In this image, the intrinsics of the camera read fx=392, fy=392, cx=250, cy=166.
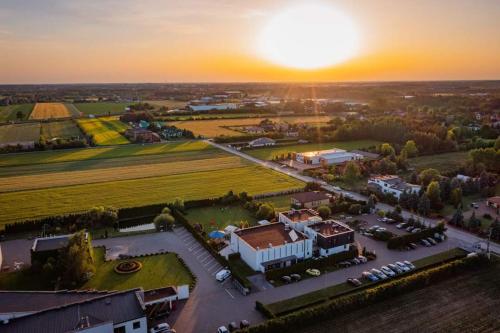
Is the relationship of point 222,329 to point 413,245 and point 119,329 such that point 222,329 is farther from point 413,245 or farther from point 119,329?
point 413,245

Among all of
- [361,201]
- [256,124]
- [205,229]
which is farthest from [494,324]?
[256,124]

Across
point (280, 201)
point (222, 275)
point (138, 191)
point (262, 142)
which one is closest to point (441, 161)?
point (262, 142)

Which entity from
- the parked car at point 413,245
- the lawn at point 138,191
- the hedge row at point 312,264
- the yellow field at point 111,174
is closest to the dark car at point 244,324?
A: the hedge row at point 312,264

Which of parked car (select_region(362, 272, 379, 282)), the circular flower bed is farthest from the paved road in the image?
the circular flower bed

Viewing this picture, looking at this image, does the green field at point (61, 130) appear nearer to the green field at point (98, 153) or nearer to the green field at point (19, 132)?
the green field at point (19, 132)

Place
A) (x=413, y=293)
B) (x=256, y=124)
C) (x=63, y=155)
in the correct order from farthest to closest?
(x=256, y=124)
(x=63, y=155)
(x=413, y=293)

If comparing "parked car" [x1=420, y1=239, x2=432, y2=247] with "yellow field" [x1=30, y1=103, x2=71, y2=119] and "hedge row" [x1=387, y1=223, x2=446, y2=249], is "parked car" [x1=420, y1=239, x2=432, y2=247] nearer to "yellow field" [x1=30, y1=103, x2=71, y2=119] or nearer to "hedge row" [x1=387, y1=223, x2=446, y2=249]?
"hedge row" [x1=387, y1=223, x2=446, y2=249]

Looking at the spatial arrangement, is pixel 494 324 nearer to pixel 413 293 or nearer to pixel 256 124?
pixel 413 293
